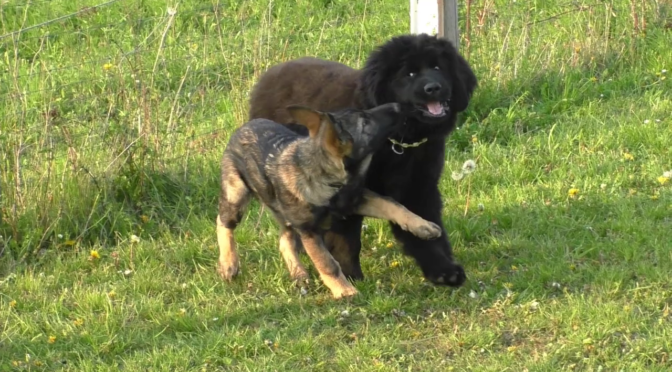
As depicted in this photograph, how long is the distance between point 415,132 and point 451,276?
0.79 m

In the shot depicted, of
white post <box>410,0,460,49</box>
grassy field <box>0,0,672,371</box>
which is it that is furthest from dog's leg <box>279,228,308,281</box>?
white post <box>410,0,460,49</box>

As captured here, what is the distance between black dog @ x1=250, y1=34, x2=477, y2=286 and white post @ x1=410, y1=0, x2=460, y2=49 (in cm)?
194

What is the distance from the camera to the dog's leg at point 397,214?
16.1 feet

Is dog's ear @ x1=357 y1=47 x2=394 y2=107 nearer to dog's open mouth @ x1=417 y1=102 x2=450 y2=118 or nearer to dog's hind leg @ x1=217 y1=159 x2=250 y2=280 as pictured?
dog's open mouth @ x1=417 y1=102 x2=450 y2=118

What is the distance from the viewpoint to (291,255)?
547 centimetres

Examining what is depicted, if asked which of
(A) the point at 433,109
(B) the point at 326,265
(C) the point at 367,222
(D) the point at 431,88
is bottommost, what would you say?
(C) the point at 367,222

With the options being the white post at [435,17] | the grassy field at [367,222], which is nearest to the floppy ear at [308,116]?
the grassy field at [367,222]

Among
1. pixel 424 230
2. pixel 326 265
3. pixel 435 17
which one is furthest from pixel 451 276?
pixel 435 17

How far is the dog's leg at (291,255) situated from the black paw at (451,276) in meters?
0.74

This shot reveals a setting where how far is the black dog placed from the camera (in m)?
5.19

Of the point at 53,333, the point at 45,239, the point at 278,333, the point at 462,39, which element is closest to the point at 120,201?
the point at 45,239

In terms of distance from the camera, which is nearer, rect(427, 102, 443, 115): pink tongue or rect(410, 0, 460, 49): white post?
rect(427, 102, 443, 115): pink tongue

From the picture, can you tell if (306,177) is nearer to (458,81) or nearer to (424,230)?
(424,230)

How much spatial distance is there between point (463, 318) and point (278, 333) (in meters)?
0.90
